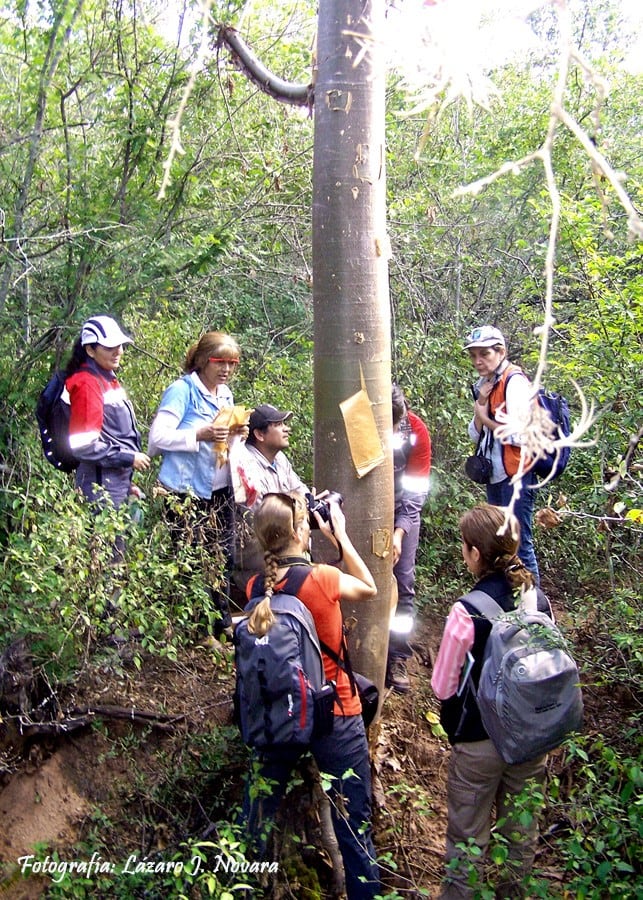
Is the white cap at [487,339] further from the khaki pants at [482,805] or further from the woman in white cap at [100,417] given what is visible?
the khaki pants at [482,805]

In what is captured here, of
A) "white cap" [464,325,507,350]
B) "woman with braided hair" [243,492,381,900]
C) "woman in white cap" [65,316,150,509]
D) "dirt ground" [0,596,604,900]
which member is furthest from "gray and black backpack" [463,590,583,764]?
"woman in white cap" [65,316,150,509]

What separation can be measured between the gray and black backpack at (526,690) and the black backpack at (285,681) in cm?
63

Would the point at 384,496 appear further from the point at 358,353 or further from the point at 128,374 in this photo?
the point at 128,374

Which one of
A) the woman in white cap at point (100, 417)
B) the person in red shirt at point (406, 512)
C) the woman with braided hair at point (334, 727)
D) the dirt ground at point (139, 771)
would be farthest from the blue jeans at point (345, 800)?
the woman in white cap at point (100, 417)

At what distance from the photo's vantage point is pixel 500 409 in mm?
4879

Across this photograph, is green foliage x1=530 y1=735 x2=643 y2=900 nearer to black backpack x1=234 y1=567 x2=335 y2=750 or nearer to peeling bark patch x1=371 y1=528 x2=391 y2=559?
black backpack x1=234 y1=567 x2=335 y2=750

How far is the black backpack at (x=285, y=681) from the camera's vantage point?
299 cm

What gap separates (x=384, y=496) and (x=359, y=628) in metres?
0.63

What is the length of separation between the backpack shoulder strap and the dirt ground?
0.93 metres

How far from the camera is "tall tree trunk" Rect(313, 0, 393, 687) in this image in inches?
136

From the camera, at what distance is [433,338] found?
6.60m

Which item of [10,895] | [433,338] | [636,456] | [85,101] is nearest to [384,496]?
[636,456]

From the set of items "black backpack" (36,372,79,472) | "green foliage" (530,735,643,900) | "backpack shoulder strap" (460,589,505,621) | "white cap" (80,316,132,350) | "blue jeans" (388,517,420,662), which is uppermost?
"white cap" (80,316,132,350)

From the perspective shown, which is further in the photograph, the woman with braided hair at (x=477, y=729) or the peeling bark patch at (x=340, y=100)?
the peeling bark patch at (x=340, y=100)
